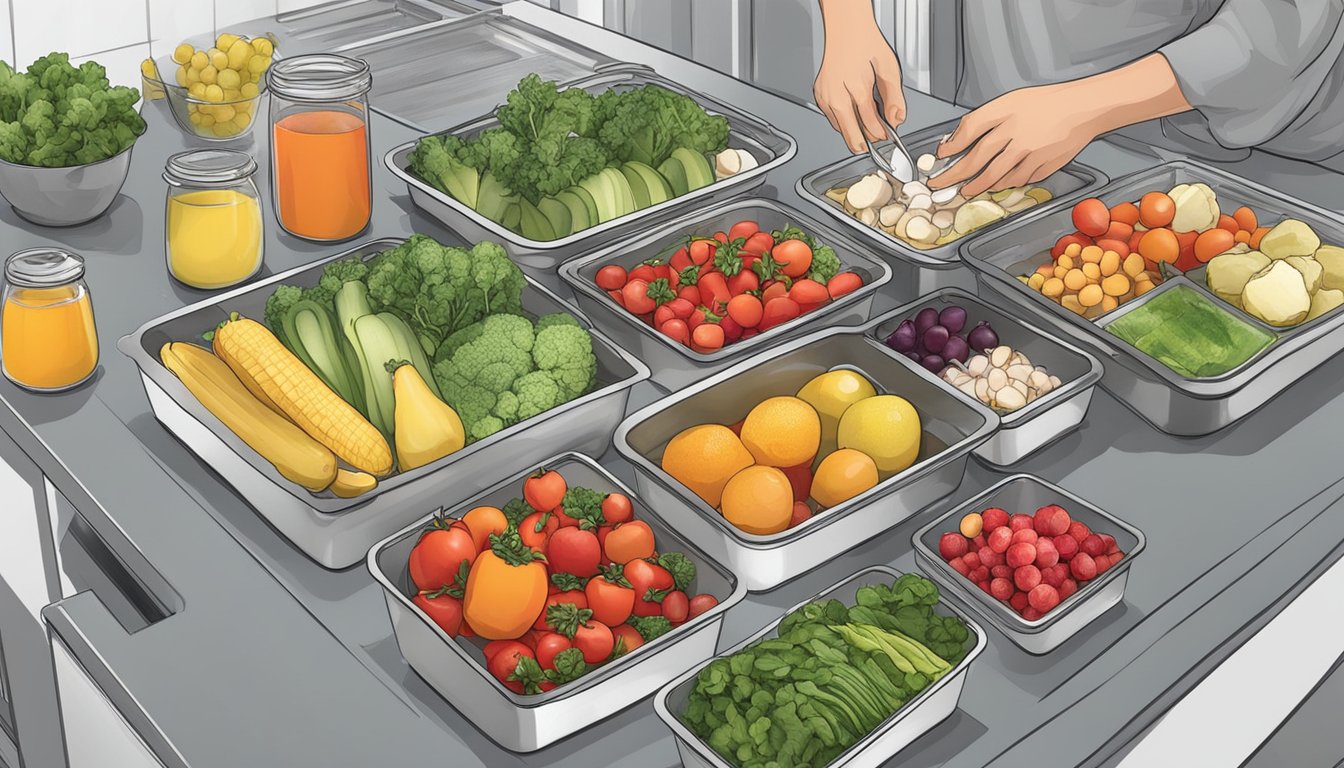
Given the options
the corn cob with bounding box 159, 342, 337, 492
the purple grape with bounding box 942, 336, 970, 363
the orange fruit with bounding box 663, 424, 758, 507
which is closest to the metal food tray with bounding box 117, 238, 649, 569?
the corn cob with bounding box 159, 342, 337, 492

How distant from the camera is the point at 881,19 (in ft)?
7.04

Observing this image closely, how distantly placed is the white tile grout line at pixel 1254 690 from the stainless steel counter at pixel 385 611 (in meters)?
0.03

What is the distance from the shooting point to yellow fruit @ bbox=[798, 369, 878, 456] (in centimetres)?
129

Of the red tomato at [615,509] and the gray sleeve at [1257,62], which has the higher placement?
the gray sleeve at [1257,62]

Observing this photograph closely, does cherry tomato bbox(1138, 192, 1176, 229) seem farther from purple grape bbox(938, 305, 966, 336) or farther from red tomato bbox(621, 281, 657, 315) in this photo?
red tomato bbox(621, 281, 657, 315)

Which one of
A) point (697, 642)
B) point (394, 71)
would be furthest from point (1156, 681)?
point (394, 71)

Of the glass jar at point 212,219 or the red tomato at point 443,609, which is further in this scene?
the glass jar at point 212,219

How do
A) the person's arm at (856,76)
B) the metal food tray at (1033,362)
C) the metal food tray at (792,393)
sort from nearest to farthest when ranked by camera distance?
the metal food tray at (792,393)
the metal food tray at (1033,362)
the person's arm at (856,76)

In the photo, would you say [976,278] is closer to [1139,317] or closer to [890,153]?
[1139,317]

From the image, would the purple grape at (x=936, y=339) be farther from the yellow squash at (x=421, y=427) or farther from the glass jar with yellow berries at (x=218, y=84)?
the glass jar with yellow berries at (x=218, y=84)

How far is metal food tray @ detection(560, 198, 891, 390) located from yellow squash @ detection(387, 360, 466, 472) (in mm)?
262

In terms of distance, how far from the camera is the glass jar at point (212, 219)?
59.1 inches

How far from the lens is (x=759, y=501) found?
1.14 metres

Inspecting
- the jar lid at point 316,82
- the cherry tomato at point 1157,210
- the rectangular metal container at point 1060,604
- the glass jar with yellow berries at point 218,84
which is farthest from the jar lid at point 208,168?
the cherry tomato at point 1157,210
